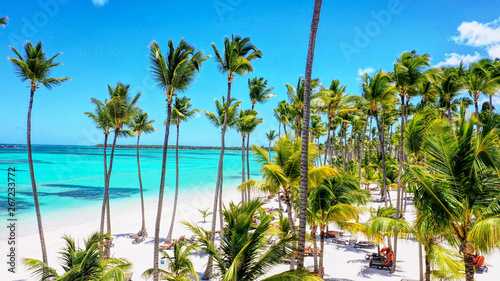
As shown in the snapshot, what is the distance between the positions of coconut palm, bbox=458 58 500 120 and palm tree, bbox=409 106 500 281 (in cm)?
1630

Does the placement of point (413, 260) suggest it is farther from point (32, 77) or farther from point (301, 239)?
point (32, 77)

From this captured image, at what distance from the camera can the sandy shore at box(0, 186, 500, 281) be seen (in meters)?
14.2

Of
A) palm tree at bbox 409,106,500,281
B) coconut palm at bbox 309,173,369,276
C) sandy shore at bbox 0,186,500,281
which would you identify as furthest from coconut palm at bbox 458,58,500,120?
palm tree at bbox 409,106,500,281

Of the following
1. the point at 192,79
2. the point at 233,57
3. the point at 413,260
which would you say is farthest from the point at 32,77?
the point at 413,260

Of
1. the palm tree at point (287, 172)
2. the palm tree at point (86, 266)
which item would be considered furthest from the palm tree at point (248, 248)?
the palm tree at point (86, 266)

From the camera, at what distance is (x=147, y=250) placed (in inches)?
727

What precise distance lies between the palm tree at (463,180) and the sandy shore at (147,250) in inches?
299

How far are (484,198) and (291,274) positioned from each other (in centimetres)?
510

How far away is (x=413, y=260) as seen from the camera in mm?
16062

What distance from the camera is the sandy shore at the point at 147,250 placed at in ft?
46.5

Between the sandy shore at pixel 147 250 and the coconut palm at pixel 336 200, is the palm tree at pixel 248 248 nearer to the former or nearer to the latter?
the sandy shore at pixel 147 250

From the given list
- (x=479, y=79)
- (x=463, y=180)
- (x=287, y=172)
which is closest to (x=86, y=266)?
(x=287, y=172)

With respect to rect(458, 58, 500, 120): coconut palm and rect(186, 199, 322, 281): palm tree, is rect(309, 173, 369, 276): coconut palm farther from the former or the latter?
rect(458, 58, 500, 120): coconut palm

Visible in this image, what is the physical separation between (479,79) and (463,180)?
1765cm
